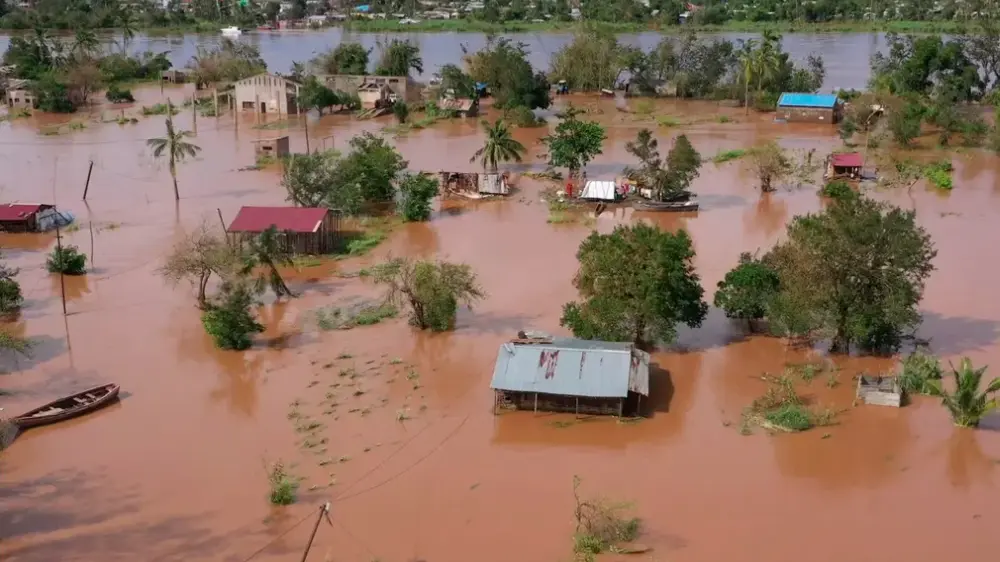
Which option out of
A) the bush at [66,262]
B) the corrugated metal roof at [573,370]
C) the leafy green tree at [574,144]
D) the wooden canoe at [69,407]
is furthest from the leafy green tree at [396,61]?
the corrugated metal roof at [573,370]

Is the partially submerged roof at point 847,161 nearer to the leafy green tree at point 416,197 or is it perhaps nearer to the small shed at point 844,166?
the small shed at point 844,166

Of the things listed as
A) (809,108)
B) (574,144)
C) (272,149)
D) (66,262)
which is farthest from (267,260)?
(809,108)

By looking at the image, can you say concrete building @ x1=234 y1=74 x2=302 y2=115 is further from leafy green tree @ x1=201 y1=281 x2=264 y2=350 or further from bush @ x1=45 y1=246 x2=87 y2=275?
leafy green tree @ x1=201 y1=281 x2=264 y2=350

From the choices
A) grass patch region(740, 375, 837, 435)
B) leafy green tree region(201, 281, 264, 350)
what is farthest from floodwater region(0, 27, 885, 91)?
leafy green tree region(201, 281, 264, 350)

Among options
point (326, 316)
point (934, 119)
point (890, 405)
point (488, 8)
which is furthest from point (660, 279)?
point (488, 8)

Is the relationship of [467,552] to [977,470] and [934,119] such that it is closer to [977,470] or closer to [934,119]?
[977,470]

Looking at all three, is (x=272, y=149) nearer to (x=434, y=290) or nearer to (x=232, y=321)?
(x=232, y=321)

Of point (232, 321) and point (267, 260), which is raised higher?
point (267, 260)
